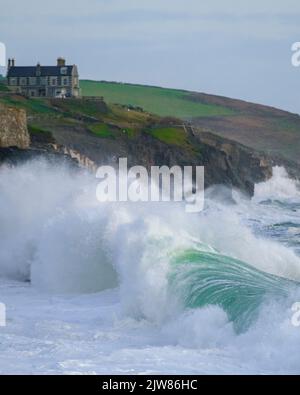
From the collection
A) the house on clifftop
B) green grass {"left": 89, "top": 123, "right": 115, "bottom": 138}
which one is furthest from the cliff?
the house on clifftop

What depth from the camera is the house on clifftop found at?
7419 centimetres

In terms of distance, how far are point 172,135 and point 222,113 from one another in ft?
120

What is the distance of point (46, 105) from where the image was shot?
6469 centimetres

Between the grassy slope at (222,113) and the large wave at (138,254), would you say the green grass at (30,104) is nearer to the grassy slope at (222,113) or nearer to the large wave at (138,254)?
the grassy slope at (222,113)

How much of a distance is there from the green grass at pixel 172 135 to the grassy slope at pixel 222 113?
2422 cm

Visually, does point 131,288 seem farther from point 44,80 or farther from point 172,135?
point 44,80

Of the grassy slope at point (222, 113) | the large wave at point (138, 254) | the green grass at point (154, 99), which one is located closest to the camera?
the large wave at point (138, 254)

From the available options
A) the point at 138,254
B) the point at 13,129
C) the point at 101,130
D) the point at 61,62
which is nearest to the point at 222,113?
the point at 61,62

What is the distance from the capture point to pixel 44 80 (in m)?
74.7

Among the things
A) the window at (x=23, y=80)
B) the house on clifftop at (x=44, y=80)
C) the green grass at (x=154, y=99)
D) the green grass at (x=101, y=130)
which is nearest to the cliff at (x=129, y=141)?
the green grass at (x=101, y=130)

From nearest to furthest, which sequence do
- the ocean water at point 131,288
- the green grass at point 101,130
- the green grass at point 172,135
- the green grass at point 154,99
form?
the ocean water at point 131,288, the green grass at point 101,130, the green grass at point 172,135, the green grass at point 154,99

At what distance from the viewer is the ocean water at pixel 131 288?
40.5ft
